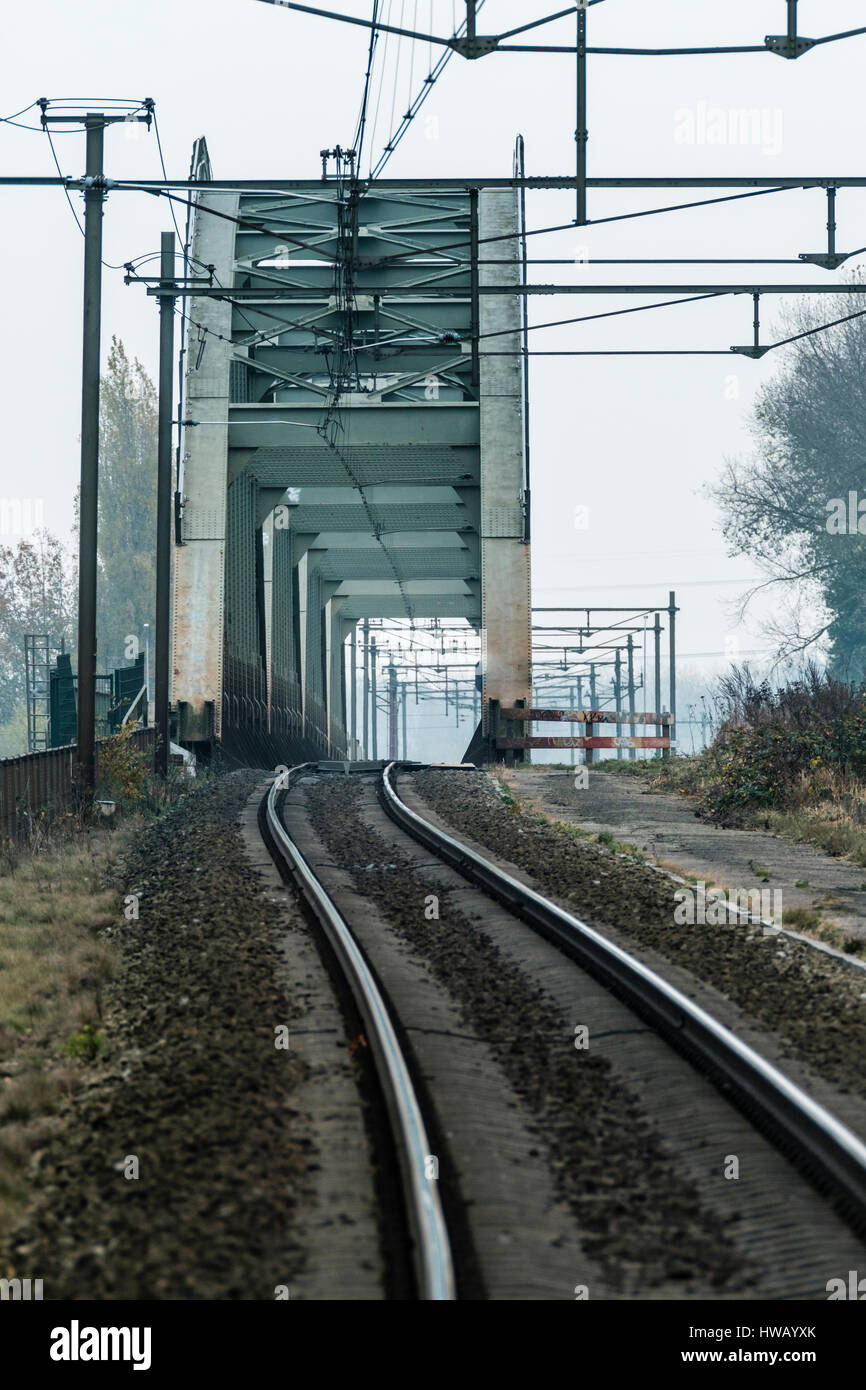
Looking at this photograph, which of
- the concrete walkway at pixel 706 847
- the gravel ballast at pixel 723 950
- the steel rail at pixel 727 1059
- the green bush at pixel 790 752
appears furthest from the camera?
the green bush at pixel 790 752

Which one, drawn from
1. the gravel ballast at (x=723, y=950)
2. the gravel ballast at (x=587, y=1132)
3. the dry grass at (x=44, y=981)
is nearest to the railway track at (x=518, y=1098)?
the gravel ballast at (x=587, y=1132)

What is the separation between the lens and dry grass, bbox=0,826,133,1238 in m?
6.18

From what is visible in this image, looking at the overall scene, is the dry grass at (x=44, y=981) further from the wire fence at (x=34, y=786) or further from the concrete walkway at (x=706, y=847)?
the concrete walkway at (x=706, y=847)

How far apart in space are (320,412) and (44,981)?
2051cm

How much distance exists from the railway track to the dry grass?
4.85 feet

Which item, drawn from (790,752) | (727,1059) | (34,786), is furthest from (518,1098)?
(790,752)

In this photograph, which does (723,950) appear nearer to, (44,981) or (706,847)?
(44,981)

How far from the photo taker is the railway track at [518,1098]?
16.0 ft

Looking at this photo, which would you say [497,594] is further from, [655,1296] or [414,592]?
[414,592]

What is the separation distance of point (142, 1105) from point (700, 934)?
498cm

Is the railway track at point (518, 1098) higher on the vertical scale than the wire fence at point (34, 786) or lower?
lower

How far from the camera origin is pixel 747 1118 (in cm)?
620

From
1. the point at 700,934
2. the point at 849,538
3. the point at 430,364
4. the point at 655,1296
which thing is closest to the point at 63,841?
the point at 700,934

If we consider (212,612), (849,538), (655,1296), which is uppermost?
(849,538)
